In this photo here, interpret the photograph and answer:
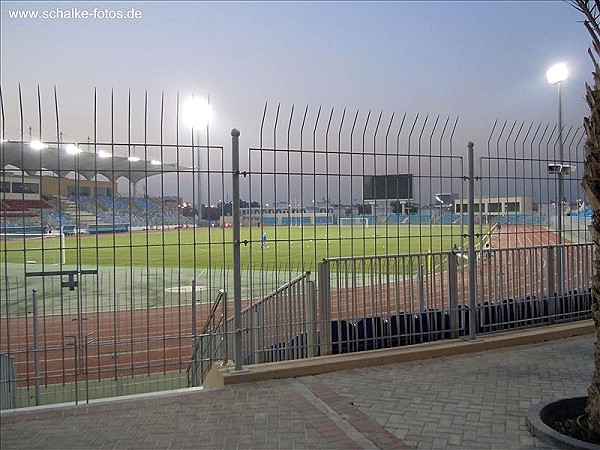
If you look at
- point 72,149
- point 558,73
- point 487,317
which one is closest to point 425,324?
point 487,317

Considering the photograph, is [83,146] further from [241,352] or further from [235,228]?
[241,352]

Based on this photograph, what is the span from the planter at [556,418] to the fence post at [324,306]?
2618mm

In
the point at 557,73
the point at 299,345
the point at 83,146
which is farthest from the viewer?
the point at 557,73

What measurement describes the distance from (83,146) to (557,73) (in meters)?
11.1

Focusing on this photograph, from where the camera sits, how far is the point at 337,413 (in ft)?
16.4

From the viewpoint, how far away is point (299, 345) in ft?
21.8

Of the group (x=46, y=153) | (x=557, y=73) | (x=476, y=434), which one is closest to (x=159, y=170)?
(x=46, y=153)

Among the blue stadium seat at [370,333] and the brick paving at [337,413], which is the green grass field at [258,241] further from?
the brick paving at [337,413]

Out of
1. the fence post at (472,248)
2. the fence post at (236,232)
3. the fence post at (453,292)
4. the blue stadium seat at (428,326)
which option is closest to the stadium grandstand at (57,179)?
the fence post at (236,232)

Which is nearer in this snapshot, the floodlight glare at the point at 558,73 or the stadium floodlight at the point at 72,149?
the stadium floodlight at the point at 72,149

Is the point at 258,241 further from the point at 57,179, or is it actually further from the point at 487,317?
the point at 487,317

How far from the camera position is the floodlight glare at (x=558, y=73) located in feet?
40.1

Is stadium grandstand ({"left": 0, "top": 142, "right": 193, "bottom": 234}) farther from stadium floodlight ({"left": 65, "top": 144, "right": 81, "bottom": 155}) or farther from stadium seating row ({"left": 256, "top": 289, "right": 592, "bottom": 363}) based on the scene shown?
stadium seating row ({"left": 256, "top": 289, "right": 592, "bottom": 363})

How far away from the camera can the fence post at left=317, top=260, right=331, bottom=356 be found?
6.53m
